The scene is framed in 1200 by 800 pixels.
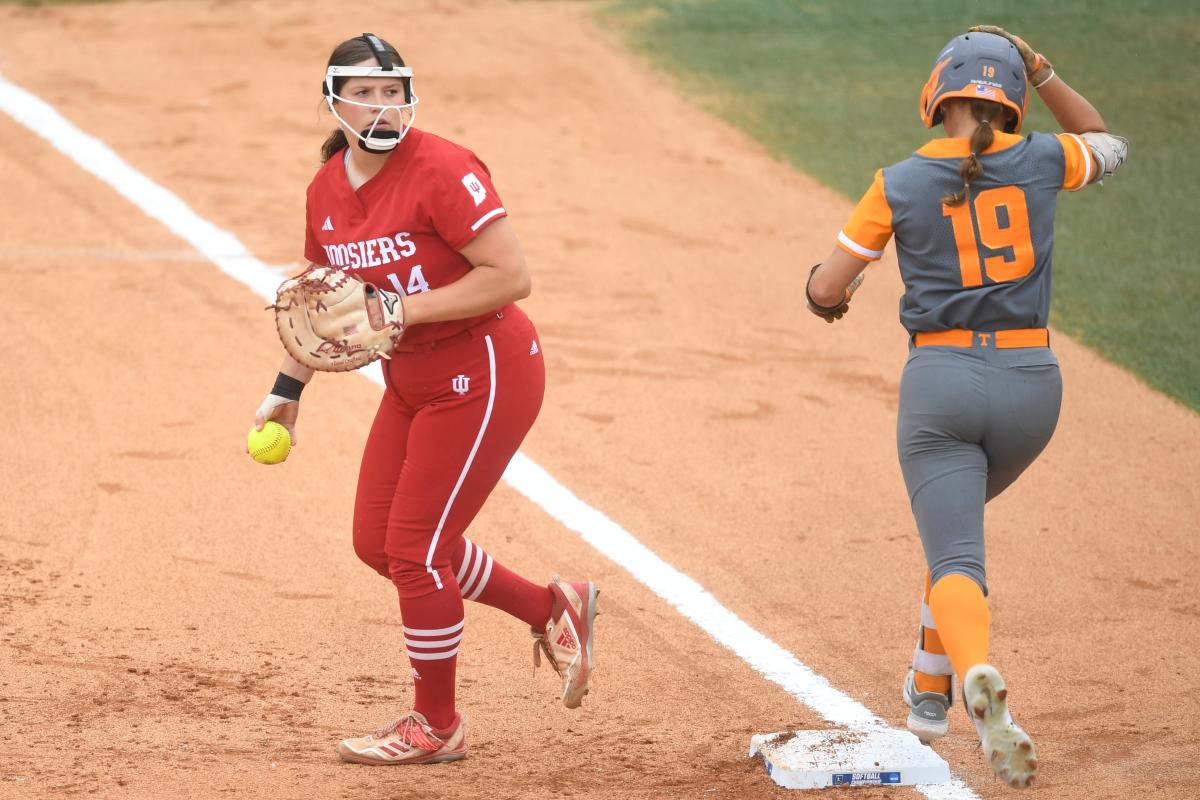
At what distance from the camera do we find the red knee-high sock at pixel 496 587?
4680mm

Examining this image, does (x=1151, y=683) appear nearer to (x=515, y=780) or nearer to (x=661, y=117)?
(x=515, y=780)

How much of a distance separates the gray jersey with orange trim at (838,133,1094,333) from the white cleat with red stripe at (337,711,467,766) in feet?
6.02

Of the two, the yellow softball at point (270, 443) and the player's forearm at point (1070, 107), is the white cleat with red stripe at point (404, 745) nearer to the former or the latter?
the yellow softball at point (270, 443)

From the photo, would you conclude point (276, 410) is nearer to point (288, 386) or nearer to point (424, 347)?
point (288, 386)

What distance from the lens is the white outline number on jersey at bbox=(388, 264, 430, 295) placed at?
4238mm

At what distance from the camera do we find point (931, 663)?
4.29 m

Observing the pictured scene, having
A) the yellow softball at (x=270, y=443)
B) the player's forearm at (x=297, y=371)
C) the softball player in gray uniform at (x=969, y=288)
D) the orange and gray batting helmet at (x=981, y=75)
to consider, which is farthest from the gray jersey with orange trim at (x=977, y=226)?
the yellow softball at (x=270, y=443)

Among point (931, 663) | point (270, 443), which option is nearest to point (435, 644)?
point (270, 443)

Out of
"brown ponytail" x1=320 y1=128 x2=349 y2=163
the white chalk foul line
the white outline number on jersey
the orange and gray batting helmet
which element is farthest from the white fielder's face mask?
the white chalk foul line

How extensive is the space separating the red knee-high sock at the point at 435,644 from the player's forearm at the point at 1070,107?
2.17 m

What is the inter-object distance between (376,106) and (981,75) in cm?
159

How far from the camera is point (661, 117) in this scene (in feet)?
39.2

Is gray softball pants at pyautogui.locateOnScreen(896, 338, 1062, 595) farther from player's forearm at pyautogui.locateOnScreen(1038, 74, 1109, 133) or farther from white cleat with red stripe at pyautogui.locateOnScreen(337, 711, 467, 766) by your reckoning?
white cleat with red stripe at pyautogui.locateOnScreen(337, 711, 467, 766)

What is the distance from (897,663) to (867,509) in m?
1.37
